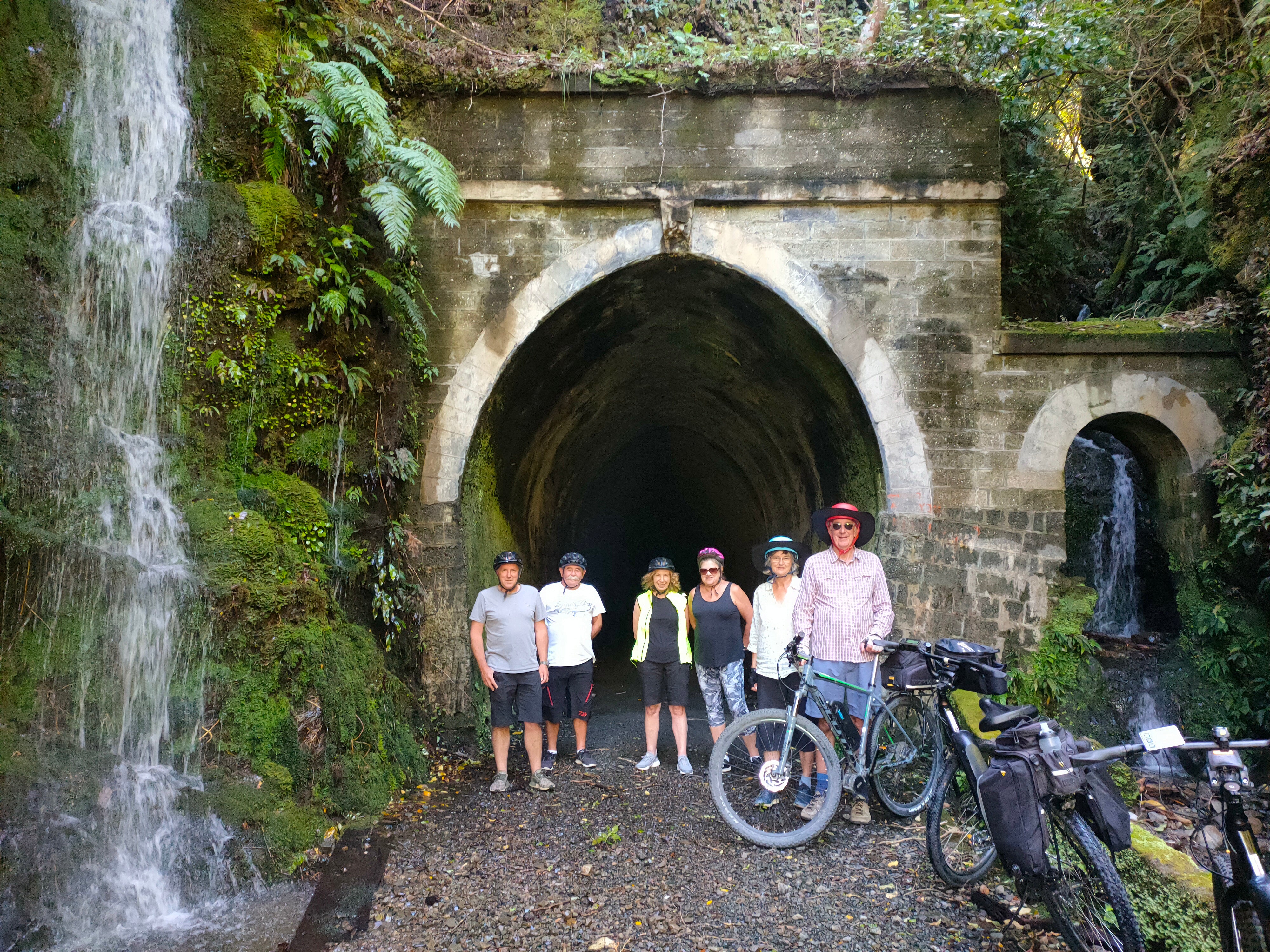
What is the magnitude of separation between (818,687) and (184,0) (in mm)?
6822

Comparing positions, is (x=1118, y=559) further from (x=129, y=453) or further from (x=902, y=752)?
(x=129, y=453)

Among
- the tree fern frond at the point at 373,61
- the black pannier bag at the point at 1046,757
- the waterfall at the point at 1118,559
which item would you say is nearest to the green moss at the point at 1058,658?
the waterfall at the point at 1118,559

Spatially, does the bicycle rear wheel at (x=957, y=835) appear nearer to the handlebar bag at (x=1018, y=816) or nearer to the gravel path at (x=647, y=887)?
the gravel path at (x=647, y=887)

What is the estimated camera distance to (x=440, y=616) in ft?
23.3

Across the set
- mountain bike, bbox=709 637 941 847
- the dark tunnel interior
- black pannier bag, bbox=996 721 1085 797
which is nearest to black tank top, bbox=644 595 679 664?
mountain bike, bbox=709 637 941 847

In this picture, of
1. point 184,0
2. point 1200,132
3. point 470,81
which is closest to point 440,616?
point 470,81

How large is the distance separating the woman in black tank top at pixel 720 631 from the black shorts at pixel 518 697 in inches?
47.2

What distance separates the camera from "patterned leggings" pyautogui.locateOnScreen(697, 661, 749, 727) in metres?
5.70

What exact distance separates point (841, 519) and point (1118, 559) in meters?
5.56

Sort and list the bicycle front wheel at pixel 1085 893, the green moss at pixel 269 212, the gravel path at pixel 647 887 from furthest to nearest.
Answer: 1. the green moss at pixel 269 212
2. the gravel path at pixel 647 887
3. the bicycle front wheel at pixel 1085 893

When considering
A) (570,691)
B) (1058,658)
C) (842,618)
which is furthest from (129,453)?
(1058,658)

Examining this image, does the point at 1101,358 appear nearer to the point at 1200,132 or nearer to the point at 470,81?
the point at 1200,132

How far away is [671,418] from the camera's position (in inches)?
542

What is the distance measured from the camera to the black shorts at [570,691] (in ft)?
20.1
